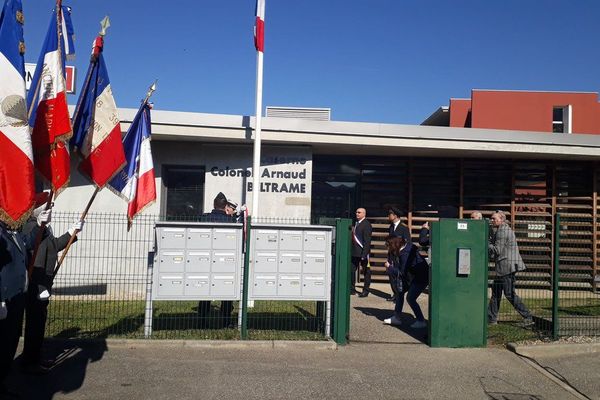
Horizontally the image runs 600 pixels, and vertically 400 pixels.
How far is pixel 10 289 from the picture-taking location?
4.80 metres

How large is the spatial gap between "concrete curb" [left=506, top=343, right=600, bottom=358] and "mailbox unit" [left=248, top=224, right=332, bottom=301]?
267cm

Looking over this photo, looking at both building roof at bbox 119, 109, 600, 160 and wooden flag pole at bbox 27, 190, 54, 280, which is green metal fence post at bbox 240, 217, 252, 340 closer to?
wooden flag pole at bbox 27, 190, 54, 280

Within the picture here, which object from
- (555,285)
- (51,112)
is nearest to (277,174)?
(555,285)

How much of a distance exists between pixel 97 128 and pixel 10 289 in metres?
2.31

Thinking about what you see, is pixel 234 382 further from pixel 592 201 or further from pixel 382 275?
pixel 592 201

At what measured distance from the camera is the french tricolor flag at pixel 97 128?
20.8 ft

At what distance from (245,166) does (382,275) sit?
14.6 ft

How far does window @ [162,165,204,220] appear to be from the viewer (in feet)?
40.4

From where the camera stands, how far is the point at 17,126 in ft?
15.6

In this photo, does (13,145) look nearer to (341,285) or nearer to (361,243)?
(341,285)

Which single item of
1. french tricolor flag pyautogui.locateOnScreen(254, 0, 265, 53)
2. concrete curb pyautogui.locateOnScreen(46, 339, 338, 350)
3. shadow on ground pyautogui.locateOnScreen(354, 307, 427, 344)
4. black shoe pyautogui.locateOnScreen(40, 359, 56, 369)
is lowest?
black shoe pyautogui.locateOnScreen(40, 359, 56, 369)

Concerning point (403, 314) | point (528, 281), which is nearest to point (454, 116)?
point (528, 281)

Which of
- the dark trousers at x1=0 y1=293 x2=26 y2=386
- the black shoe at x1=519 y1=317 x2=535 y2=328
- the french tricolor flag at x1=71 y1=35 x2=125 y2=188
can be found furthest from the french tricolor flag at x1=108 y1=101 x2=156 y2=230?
the black shoe at x1=519 y1=317 x2=535 y2=328

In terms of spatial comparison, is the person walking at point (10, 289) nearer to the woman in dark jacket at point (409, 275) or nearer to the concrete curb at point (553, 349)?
the woman in dark jacket at point (409, 275)
